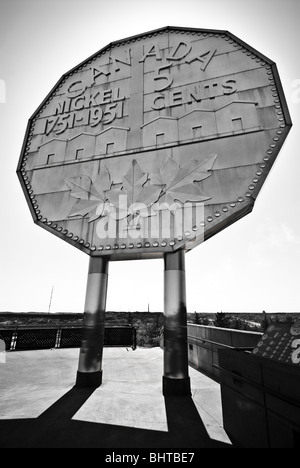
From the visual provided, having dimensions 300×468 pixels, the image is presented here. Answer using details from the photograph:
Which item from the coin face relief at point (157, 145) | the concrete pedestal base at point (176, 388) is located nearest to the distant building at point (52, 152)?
the coin face relief at point (157, 145)

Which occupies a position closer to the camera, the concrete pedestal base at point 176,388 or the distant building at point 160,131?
the concrete pedestal base at point 176,388

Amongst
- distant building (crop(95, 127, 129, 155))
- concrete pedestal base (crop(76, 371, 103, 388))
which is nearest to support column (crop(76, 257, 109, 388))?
concrete pedestal base (crop(76, 371, 103, 388))

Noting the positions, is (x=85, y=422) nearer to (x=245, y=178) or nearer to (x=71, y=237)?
(x=71, y=237)

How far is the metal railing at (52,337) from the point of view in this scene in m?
11.9

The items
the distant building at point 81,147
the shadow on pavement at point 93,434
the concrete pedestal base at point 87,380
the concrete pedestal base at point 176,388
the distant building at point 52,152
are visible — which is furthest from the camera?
the distant building at point 52,152

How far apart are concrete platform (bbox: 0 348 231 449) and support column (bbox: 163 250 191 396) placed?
350mm

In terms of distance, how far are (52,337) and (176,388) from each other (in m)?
9.66

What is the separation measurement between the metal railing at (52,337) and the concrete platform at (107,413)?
4871 mm

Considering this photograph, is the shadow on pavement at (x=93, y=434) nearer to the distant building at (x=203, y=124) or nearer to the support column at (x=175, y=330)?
the support column at (x=175, y=330)

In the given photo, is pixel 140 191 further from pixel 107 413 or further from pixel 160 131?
pixel 107 413

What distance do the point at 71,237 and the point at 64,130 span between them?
4.48 m

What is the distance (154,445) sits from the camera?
3.34 meters

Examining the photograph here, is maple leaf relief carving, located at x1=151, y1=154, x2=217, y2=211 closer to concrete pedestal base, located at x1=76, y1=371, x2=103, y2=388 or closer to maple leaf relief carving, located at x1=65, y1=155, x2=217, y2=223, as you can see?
maple leaf relief carving, located at x1=65, y1=155, x2=217, y2=223
